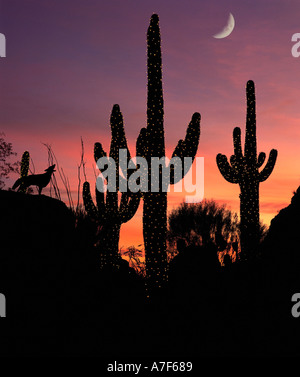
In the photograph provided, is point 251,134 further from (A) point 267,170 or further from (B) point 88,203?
(B) point 88,203

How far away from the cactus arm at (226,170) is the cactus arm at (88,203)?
11.8ft

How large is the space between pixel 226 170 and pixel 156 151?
3618 millimetres

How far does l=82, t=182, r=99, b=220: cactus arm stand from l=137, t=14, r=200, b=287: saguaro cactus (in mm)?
1600

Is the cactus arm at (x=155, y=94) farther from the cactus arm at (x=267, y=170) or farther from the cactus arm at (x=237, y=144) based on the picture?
the cactus arm at (x=267, y=170)

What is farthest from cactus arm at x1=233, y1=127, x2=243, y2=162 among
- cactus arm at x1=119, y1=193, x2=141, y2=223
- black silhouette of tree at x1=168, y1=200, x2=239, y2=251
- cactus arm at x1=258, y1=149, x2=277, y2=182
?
→ black silhouette of tree at x1=168, y1=200, x2=239, y2=251

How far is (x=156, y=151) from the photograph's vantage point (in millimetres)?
7699

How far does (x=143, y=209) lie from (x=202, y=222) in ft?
35.9

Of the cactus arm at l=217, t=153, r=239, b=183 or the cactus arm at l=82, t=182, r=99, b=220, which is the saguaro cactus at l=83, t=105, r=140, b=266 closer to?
the cactus arm at l=82, t=182, r=99, b=220

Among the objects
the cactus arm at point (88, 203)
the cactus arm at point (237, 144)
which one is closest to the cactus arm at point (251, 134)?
the cactus arm at point (237, 144)

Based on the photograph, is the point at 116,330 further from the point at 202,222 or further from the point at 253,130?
the point at 202,222

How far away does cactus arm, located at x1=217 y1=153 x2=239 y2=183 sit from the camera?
35.2 feet

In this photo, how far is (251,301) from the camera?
22.7ft

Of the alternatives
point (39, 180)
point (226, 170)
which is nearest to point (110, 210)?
point (39, 180)
